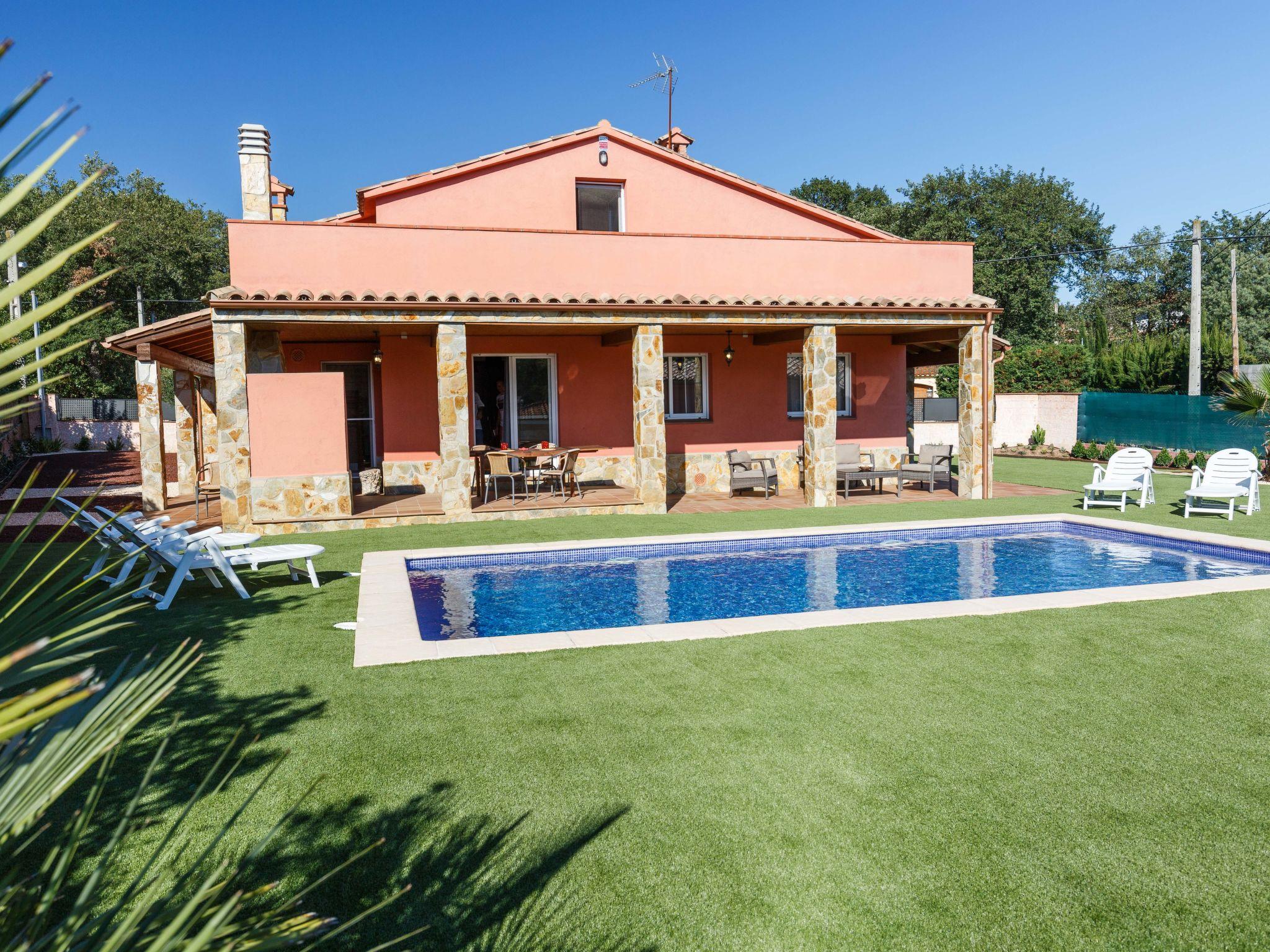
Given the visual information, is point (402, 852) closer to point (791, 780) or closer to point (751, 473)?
point (791, 780)

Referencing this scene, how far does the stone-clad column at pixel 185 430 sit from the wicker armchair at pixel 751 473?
10204mm

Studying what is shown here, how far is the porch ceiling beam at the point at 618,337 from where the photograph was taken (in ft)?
52.8

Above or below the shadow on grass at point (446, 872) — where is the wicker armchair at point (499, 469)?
above

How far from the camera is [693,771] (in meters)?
4.61

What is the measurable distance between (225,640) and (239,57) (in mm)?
35529

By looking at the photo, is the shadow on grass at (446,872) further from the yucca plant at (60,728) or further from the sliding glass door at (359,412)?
the sliding glass door at (359,412)

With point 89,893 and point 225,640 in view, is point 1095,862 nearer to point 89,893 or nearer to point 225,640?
point 89,893

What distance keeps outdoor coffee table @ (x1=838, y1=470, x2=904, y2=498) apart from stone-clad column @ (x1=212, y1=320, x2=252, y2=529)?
10.2 m

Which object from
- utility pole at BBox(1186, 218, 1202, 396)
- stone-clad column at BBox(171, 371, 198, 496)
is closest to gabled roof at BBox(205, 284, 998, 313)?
stone-clad column at BBox(171, 371, 198, 496)

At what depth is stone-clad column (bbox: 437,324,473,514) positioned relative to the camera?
14281mm

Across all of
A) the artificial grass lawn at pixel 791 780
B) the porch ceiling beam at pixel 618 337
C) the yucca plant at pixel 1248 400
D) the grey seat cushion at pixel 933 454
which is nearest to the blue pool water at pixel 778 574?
the artificial grass lawn at pixel 791 780

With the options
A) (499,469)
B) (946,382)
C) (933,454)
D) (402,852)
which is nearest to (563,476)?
(499,469)

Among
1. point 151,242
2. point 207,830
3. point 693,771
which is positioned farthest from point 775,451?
point 151,242

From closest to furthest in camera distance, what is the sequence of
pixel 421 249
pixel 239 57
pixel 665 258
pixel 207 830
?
pixel 207 830 < pixel 421 249 < pixel 665 258 < pixel 239 57
